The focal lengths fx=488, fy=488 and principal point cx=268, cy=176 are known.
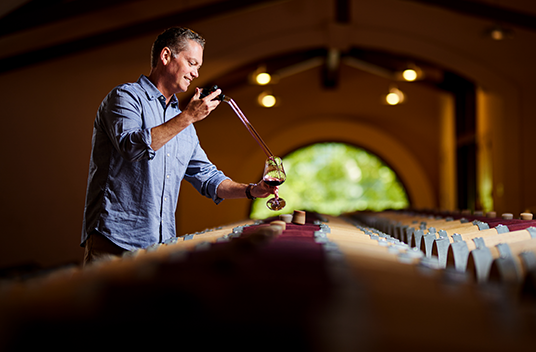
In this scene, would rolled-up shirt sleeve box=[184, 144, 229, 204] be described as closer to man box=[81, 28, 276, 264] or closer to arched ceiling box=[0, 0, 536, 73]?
man box=[81, 28, 276, 264]

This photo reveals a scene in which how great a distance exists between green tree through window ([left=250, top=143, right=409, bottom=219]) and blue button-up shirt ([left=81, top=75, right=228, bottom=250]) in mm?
9328

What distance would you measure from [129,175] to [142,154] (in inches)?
7.7

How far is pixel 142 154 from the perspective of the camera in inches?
69.4

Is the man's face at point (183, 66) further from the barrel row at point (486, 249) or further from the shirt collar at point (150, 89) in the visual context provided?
the barrel row at point (486, 249)

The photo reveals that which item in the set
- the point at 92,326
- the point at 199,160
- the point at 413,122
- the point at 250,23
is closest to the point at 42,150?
the point at 250,23

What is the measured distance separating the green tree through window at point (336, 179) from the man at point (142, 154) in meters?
9.26

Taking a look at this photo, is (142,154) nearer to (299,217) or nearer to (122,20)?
(299,217)

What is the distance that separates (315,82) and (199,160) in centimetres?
921

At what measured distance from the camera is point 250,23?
6805 mm

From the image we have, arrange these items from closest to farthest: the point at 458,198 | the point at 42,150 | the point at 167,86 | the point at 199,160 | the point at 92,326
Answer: the point at 92,326 < the point at 167,86 < the point at 199,160 < the point at 42,150 < the point at 458,198

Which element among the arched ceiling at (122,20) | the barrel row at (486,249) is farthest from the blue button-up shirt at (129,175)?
the arched ceiling at (122,20)

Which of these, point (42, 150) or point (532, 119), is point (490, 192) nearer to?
point (532, 119)

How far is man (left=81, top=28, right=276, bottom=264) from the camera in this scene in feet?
5.91

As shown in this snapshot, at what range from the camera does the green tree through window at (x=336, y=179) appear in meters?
11.4
